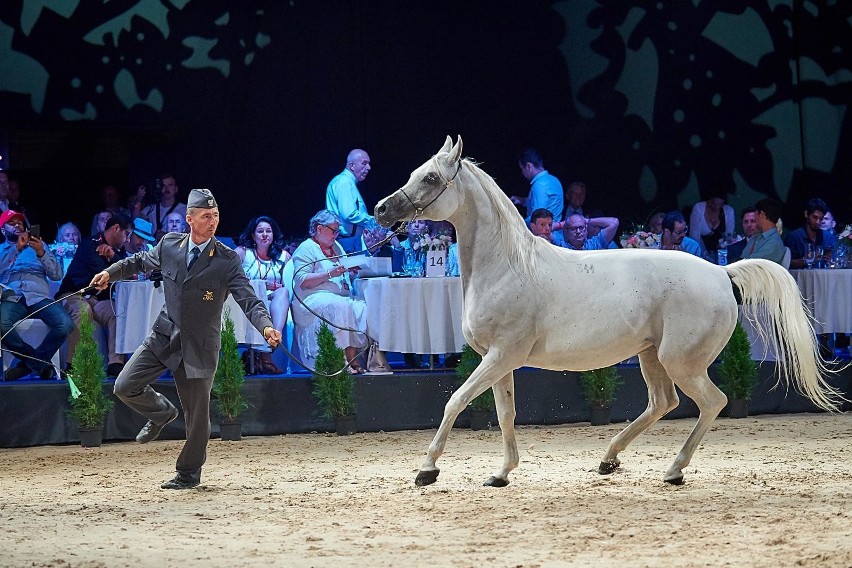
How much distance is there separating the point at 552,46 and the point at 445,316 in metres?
7.15

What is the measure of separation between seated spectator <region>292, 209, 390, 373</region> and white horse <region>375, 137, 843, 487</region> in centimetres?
355

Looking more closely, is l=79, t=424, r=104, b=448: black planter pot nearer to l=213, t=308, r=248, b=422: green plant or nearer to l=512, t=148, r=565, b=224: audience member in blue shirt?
l=213, t=308, r=248, b=422: green plant

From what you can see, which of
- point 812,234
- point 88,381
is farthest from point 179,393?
point 812,234

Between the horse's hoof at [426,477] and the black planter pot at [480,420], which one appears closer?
the horse's hoof at [426,477]

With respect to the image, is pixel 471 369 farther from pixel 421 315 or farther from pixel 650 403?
pixel 650 403

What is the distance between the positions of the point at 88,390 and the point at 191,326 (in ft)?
10.4

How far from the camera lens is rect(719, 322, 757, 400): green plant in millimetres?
11414

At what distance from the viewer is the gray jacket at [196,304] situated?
7469mm

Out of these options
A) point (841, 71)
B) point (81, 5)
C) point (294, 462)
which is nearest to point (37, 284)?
point (294, 462)

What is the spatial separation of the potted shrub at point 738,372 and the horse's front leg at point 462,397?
458 centimetres

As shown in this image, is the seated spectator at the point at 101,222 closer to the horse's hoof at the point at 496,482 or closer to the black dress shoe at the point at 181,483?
the black dress shoe at the point at 181,483

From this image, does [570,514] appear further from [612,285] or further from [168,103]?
[168,103]


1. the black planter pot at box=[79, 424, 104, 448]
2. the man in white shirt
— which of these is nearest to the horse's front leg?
the black planter pot at box=[79, 424, 104, 448]

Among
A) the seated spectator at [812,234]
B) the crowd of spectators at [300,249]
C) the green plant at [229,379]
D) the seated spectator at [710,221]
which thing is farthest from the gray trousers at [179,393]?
the seated spectator at [710,221]
